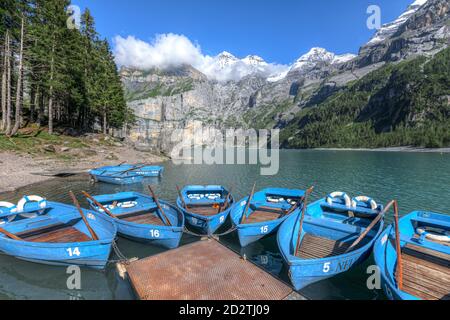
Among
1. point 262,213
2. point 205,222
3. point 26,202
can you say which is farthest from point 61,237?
point 262,213

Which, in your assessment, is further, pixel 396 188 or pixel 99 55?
pixel 99 55

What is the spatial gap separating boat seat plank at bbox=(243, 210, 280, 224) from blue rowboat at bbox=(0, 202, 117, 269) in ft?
29.3

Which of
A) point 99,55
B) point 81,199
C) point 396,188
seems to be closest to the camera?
point 81,199

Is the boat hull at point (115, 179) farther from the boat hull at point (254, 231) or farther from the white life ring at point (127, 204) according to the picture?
the boat hull at point (254, 231)

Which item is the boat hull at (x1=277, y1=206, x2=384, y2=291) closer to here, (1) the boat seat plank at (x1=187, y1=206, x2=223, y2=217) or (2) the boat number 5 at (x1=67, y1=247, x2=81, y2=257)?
(1) the boat seat plank at (x1=187, y1=206, x2=223, y2=217)

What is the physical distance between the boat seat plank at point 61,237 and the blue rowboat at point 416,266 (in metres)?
14.5

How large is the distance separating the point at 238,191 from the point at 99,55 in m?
58.2

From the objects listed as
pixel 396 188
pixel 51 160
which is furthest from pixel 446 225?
pixel 51 160

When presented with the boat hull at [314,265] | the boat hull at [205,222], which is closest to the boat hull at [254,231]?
the boat hull at [205,222]

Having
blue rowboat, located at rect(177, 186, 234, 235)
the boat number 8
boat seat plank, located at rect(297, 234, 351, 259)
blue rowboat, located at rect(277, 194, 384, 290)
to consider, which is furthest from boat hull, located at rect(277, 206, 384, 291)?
the boat number 8

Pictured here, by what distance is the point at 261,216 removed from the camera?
17.0 meters

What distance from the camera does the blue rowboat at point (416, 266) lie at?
26.5 ft
